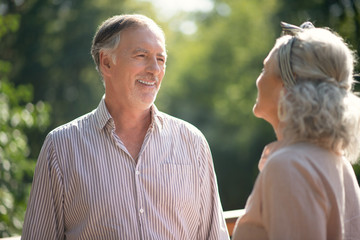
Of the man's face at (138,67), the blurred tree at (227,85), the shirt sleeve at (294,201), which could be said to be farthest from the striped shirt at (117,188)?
the blurred tree at (227,85)

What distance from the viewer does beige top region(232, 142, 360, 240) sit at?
4.29 feet

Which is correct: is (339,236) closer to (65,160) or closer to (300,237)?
(300,237)

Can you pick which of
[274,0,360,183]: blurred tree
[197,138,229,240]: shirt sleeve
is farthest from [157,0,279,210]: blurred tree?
[197,138,229,240]: shirt sleeve

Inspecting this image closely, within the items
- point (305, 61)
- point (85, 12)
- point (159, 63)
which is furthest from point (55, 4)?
point (305, 61)

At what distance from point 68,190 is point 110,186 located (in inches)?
7.2

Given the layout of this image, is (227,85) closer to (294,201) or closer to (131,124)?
(131,124)

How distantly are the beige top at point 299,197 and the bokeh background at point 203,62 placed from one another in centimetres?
887

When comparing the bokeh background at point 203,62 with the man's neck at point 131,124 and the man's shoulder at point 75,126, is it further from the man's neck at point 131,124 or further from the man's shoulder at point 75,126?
the man's shoulder at point 75,126

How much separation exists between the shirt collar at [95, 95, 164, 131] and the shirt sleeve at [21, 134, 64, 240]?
11.5 inches

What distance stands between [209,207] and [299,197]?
109cm

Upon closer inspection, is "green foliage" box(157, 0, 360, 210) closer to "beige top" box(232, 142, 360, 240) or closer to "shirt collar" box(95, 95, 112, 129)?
"shirt collar" box(95, 95, 112, 129)

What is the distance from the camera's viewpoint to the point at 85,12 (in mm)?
18453

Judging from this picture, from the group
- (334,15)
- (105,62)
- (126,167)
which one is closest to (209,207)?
(126,167)

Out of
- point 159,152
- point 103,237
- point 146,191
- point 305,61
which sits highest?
point 305,61
